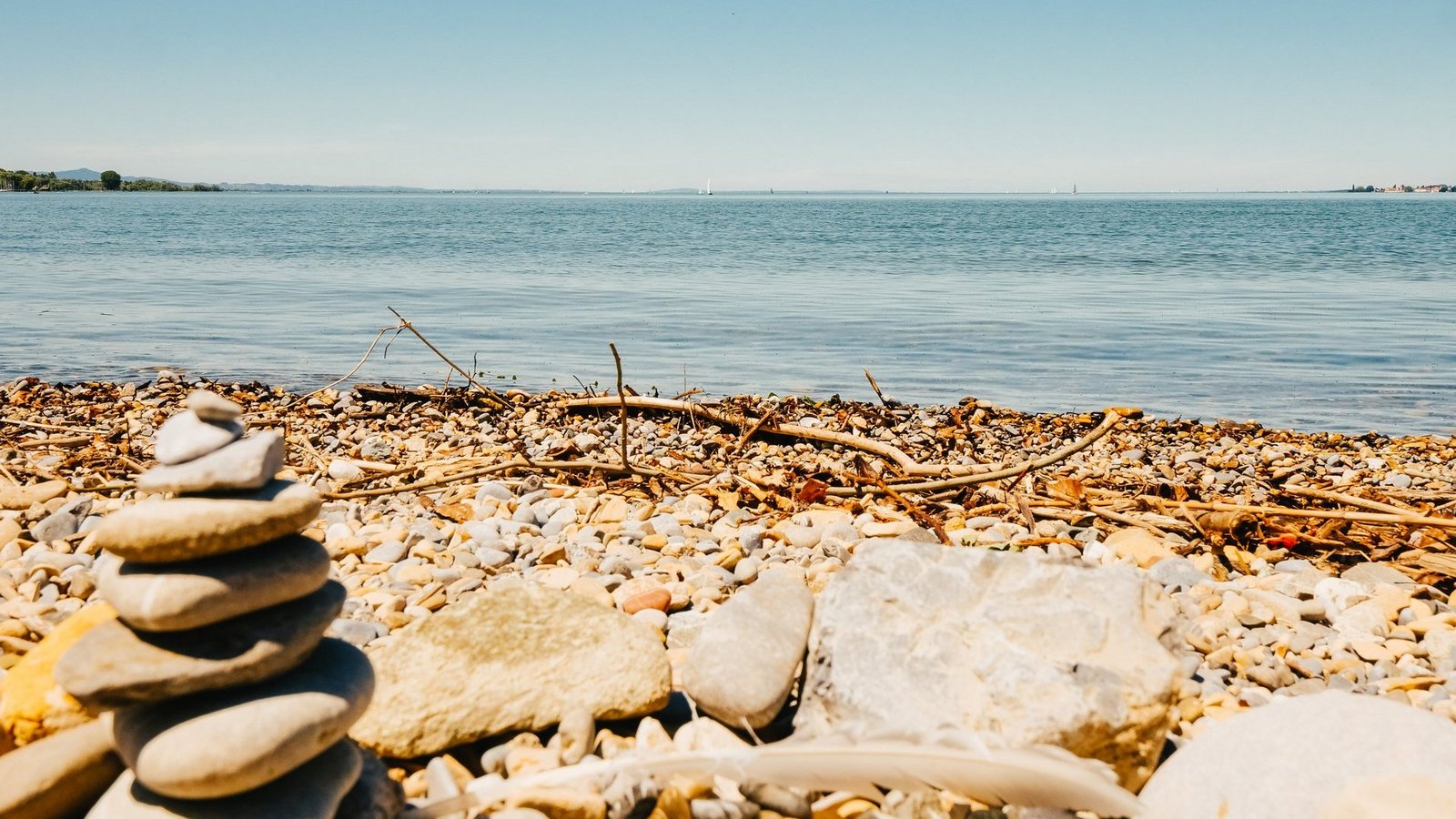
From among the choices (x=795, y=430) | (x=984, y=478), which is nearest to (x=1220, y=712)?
(x=984, y=478)

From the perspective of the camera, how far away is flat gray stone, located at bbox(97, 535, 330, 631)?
2088mm

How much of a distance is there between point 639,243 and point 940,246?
14.3 metres

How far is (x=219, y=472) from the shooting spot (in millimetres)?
2176

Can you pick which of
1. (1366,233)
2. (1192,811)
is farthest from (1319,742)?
(1366,233)

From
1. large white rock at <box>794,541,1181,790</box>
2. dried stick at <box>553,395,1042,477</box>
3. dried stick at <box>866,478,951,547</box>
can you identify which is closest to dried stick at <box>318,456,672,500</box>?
dried stick at <box>553,395,1042,477</box>

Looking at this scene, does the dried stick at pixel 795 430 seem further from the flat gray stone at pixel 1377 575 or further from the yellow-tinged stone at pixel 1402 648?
the yellow-tinged stone at pixel 1402 648

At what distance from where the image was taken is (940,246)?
44500 millimetres

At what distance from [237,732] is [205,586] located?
1.05 ft

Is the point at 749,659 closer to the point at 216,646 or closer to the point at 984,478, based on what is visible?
the point at 216,646

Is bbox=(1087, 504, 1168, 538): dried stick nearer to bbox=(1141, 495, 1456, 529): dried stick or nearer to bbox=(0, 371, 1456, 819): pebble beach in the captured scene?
bbox=(0, 371, 1456, 819): pebble beach

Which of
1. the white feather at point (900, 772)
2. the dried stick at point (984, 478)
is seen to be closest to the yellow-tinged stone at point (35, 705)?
the white feather at point (900, 772)

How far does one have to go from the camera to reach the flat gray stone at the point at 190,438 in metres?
2.20

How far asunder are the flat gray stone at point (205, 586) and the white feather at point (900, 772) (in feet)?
2.19

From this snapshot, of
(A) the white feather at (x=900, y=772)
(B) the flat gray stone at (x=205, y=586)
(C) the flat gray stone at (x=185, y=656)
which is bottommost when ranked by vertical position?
(A) the white feather at (x=900, y=772)
